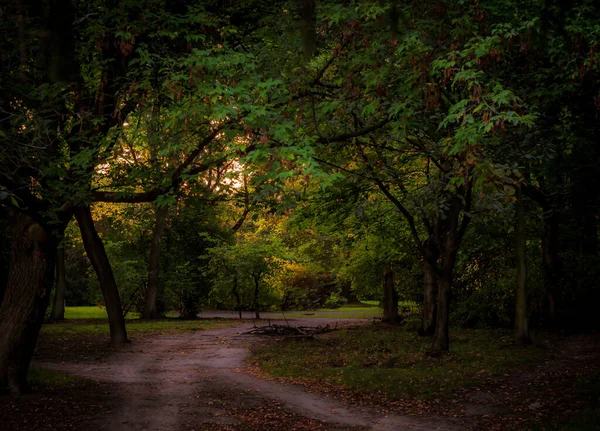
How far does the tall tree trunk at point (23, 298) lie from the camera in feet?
37.9

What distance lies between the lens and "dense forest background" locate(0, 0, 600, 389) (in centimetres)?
834

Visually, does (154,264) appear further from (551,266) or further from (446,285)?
(551,266)

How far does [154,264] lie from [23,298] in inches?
836

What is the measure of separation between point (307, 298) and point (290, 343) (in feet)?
102

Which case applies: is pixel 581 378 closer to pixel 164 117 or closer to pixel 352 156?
pixel 352 156

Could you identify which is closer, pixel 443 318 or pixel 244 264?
pixel 443 318

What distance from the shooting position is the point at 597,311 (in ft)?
61.7

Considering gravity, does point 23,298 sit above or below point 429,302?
above

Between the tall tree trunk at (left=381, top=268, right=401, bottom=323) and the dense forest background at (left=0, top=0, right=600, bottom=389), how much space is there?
904 centimetres

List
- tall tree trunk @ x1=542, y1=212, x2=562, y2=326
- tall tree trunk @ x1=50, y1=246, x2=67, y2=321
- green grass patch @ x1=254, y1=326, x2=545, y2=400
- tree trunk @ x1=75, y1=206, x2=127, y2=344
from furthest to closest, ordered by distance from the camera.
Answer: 1. tall tree trunk @ x1=50, y1=246, x2=67, y2=321
2. tree trunk @ x1=75, y1=206, x2=127, y2=344
3. tall tree trunk @ x1=542, y1=212, x2=562, y2=326
4. green grass patch @ x1=254, y1=326, x2=545, y2=400

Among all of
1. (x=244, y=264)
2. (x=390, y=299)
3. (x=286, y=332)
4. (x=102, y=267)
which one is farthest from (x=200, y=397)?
(x=244, y=264)

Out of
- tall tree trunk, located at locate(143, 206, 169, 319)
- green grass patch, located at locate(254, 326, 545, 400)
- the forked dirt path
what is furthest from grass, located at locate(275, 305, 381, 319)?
the forked dirt path

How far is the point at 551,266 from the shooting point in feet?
65.0

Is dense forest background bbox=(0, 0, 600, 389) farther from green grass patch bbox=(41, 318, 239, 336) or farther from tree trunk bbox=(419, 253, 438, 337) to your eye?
green grass patch bbox=(41, 318, 239, 336)
